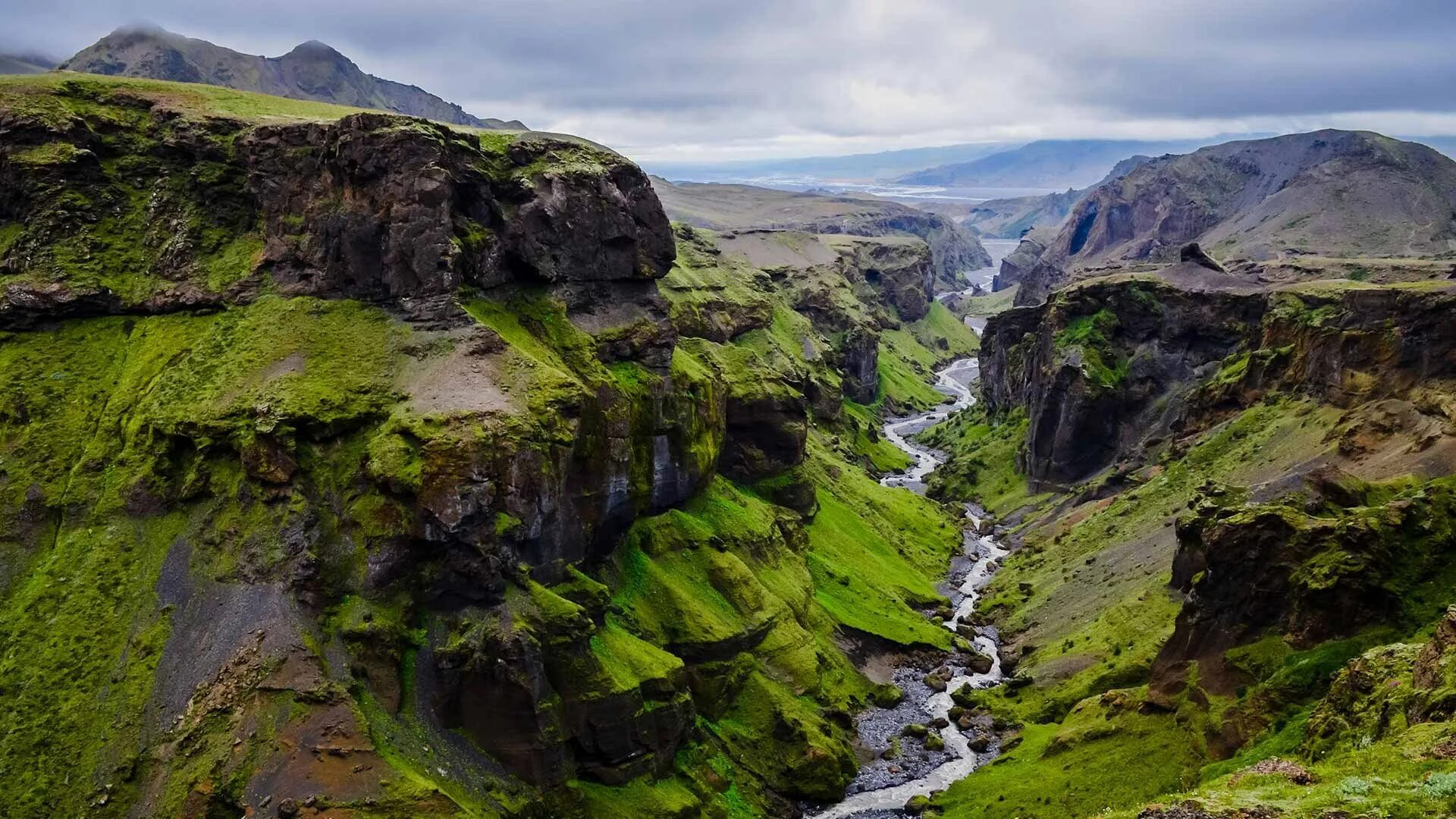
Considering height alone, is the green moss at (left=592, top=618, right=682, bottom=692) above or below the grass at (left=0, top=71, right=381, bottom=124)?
below

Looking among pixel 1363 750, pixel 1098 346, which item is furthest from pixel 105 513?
pixel 1098 346

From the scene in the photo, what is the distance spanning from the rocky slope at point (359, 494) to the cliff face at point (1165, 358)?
76534 millimetres

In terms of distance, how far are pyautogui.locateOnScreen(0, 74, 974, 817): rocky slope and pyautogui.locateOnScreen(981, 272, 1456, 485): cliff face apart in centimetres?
7653

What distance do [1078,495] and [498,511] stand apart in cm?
11567

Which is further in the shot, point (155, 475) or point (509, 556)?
point (509, 556)

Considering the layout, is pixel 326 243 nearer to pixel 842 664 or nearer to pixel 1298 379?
pixel 842 664

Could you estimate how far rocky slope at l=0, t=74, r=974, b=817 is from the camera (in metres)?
64.2

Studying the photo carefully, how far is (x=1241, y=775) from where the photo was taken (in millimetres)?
48188

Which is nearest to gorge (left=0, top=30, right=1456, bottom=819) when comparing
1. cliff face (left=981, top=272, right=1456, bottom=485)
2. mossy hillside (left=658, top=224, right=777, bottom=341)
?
cliff face (left=981, top=272, right=1456, bottom=485)

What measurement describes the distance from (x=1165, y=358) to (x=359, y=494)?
145864 millimetres

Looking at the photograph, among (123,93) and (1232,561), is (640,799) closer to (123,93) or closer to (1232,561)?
(1232,561)

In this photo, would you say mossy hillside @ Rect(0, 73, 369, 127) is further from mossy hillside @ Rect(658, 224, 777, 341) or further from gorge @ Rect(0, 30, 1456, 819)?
mossy hillside @ Rect(658, 224, 777, 341)

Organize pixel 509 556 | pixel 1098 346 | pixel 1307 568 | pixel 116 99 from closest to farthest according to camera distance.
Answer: pixel 1307 568, pixel 509 556, pixel 116 99, pixel 1098 346

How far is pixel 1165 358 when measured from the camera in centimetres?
17300
